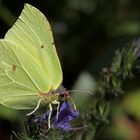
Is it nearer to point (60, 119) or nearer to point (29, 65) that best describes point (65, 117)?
point (60, 119)

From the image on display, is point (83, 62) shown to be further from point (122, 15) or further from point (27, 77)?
point (27, 77)

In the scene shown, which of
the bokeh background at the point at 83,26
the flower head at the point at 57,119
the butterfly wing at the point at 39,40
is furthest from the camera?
the bokeh background at the point at 83,26

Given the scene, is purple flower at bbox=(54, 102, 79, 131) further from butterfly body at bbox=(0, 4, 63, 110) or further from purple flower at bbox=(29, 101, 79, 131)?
butterfly body at bbox=(0, 4, 63, 110)

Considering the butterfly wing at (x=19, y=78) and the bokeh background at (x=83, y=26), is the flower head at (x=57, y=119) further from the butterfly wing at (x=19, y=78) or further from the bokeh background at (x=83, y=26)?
the bokeh background at (x=83, y=26)

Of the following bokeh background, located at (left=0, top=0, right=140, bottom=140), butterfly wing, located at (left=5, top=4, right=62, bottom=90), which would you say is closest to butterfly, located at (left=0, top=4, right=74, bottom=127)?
butterfly wing, located at (left=5, top=4, right=62, bottom=90)

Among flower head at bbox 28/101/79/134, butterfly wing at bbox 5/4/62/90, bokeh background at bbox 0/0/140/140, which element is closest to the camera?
flower head at bbox 28/101/79/134

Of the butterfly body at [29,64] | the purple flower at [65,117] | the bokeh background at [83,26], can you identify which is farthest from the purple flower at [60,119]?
the bokeh background at [83,26]
